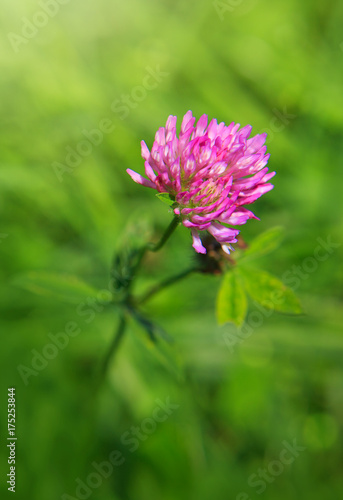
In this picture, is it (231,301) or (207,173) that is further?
(231,301)

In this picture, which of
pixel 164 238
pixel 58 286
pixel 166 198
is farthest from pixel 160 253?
pixel 166 198

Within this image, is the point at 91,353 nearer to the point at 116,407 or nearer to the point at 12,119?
the point at 116,407

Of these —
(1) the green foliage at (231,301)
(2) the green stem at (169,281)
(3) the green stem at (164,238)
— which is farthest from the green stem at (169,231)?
(1) the green foliage at (231,301)

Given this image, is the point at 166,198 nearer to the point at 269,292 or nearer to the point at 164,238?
the point at 164,238

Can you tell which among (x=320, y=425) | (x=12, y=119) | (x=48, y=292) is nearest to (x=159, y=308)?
(x=48, y=292)

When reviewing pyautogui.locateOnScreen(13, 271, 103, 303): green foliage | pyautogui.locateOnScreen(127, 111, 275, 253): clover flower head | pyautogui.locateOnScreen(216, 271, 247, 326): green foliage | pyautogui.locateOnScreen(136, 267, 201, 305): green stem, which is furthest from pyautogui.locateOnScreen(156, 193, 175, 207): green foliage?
pyautogui.locateOnScreen(13, 271, 103, 303): green foliage

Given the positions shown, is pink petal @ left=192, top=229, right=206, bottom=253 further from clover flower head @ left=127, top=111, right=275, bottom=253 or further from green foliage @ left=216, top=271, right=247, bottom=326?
green foliage @ left=216, top=271, right=247, bottom=326
